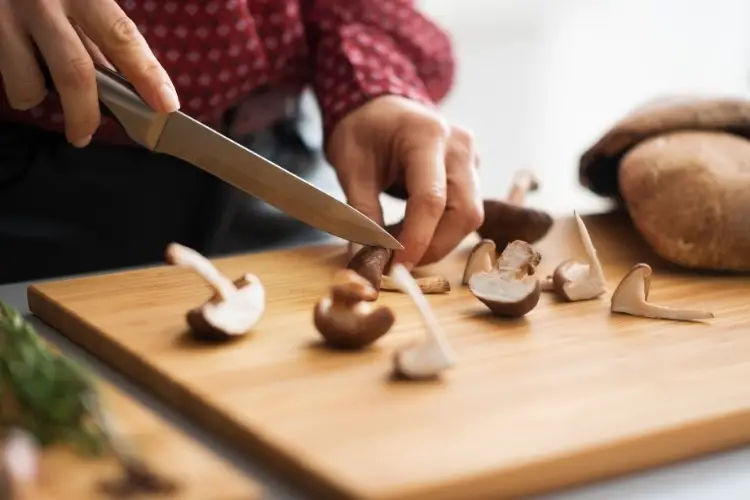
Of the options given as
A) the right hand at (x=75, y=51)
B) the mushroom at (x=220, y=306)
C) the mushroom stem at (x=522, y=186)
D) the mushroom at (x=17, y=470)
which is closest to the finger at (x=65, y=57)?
the right hand at (x=75, y=51)

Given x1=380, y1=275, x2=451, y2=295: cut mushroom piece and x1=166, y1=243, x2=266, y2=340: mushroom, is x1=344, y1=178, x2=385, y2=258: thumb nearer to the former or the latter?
x1=380, y1=275, x2=451, y2=295: cut mushroom piece

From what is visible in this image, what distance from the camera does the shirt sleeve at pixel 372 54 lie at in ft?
3.65

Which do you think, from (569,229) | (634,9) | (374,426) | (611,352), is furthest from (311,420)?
(634,9)

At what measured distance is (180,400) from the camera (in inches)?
26.4

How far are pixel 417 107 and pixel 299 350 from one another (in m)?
0.40

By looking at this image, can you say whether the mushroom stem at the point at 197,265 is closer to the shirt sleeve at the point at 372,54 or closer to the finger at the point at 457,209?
the finger at the point at 457,209

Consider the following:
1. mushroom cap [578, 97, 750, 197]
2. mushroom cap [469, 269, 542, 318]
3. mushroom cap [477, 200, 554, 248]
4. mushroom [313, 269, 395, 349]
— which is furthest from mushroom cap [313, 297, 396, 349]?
mushroom cap [578, 97, 750, 197]

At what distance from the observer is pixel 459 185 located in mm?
1026

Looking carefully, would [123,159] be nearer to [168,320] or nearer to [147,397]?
[168,320]

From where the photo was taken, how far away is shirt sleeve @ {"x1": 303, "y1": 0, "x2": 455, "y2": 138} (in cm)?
111

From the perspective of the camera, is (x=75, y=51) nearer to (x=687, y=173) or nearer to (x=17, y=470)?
(x=17, y=470)

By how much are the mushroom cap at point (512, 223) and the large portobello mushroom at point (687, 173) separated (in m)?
0.10

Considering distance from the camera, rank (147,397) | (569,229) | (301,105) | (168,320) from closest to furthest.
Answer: (147,397), (168,320), (569,229), (301,105)

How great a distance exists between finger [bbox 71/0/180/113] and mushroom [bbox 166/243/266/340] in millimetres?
134
